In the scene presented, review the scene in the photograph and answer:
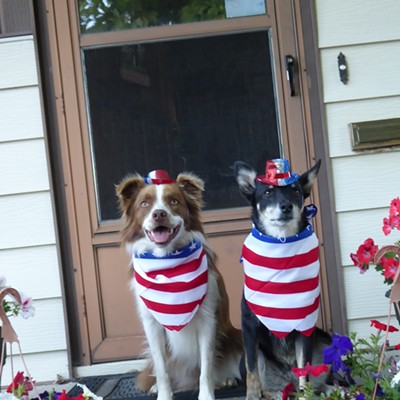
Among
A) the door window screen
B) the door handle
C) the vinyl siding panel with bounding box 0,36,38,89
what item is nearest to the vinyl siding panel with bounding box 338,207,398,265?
the door window screen

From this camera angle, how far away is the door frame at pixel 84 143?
397 centimetres

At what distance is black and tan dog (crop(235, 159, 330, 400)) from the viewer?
9.74 feet

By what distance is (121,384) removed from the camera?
150 inches

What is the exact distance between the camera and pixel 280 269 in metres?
3.00

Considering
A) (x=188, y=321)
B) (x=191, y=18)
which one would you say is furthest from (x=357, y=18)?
(x=188, y=321)

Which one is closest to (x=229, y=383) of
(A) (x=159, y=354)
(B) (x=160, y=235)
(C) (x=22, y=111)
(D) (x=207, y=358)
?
(D) (x=207, y=358)

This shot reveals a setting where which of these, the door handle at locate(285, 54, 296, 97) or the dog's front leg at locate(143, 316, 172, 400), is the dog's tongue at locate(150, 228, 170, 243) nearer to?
the dog's front leg at locate(143, 316, 172, 400)

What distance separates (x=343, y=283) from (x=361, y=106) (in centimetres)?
112

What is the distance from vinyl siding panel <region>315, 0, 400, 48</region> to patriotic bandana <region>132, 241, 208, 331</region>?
5.47 feet

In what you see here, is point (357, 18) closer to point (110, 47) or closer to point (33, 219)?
point (110, 47)

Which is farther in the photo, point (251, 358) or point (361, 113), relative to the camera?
point (361, 113)

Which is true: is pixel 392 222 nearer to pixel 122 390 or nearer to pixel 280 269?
pixel 280 269

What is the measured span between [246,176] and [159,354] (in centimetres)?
104

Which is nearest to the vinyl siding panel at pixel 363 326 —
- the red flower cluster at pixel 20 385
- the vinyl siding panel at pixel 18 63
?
the red flower cluster at pixel 20 385
